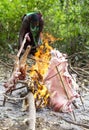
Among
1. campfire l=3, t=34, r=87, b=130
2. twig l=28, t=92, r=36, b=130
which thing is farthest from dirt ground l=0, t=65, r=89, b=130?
twig l=28, t=92, r=36, b=130

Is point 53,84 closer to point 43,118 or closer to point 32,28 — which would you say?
point 43,118

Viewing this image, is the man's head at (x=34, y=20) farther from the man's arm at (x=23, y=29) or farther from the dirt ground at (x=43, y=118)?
the dirt ground at (x=43, y=118)

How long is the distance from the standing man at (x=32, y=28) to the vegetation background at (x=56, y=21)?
134 inches

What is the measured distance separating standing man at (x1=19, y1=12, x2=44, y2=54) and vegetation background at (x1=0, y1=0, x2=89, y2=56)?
3.40m

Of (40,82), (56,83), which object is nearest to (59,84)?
(56,83)

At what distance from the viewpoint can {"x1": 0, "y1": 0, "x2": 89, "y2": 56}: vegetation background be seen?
10469 millimetres

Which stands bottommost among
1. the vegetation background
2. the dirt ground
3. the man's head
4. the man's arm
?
the dirt ground

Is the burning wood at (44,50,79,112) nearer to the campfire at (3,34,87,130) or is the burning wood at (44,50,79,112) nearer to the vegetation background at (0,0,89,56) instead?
the campfire at (3,34,87,130)

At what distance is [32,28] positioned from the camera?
22.4ft

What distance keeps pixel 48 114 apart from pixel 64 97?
38 cm

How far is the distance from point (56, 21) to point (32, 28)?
4.33m

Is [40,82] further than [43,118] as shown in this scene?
Yes

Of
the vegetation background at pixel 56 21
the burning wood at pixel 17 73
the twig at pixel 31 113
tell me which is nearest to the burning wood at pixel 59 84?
the burning wood at pixel 17 73

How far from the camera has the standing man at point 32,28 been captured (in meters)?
6.73
